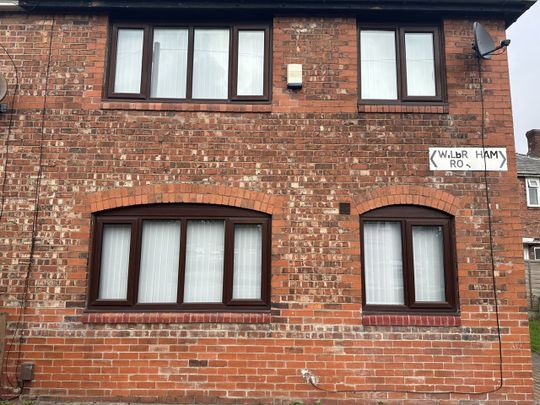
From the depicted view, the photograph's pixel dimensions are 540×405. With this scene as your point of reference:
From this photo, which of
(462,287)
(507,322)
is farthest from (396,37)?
(507,322)

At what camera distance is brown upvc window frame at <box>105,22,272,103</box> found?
6.72 metres

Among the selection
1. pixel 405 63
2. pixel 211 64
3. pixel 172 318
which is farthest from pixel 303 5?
pixel 172 318

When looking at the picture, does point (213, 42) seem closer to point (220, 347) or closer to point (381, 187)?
point (381, 187)

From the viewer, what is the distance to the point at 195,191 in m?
6.41

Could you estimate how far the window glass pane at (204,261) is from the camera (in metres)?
6.39

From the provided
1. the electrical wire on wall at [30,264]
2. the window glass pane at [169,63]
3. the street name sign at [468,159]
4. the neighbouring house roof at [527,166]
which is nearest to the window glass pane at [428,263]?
the street name sign at [468,159]

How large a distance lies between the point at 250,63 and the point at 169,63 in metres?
1.25

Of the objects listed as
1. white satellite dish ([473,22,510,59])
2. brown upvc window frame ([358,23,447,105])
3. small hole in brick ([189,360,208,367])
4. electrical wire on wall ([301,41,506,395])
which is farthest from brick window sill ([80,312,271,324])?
white satellite dish ([473,22,510,59])

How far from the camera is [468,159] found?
657cm

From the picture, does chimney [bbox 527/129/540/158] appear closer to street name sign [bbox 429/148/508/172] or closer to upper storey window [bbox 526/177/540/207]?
upper storey window [bbox 526/177/540/207]

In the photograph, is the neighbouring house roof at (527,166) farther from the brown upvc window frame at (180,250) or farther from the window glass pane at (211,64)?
the brown upvc window frame at (180,250)

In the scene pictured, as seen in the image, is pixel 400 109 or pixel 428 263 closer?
pixel 428 263

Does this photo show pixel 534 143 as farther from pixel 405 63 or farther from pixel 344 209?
pixel 344 209

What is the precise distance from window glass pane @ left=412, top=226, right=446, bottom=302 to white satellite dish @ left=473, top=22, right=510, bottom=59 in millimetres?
2645
